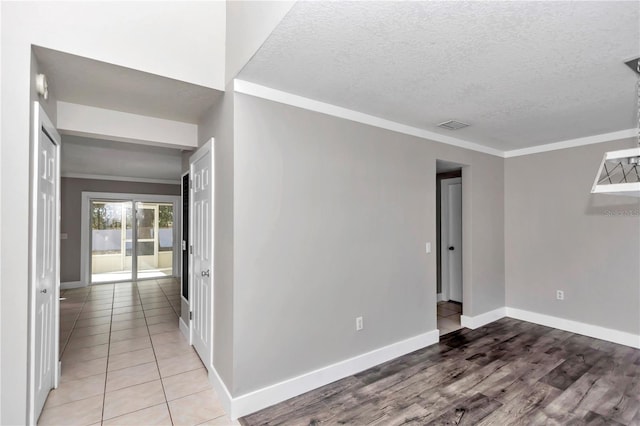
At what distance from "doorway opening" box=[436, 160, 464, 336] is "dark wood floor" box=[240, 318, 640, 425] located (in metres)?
1.76

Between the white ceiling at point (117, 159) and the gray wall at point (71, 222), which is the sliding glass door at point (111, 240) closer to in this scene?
the gray wall at point (71, 222)

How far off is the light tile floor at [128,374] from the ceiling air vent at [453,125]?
330 centimetres

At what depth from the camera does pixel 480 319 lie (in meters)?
4.11

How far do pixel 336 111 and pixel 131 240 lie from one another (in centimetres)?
687

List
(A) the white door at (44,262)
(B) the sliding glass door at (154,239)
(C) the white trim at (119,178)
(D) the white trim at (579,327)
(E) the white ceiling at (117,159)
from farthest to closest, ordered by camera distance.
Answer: (B) the sliding glass door at (154,239) < (C) the white trim at (119,178) < (E) the white ceiling at (117,159) < (D) the white trim at (579,327) < (A) the white door at (44,262)

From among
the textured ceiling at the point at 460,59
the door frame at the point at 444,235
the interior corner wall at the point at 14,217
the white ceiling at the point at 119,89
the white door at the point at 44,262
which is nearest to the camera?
the textured ceiling at the point at 460,59

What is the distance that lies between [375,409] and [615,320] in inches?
130

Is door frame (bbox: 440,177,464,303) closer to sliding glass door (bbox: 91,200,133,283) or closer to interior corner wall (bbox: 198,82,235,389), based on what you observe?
interior corner wall (bbox: 198,82,235,389)

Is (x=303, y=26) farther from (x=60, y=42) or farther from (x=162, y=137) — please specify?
(x=162, y=137)

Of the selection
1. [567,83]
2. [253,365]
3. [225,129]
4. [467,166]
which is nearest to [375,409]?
[253,365]

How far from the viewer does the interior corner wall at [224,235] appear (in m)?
2.29

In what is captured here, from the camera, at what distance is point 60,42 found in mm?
1873

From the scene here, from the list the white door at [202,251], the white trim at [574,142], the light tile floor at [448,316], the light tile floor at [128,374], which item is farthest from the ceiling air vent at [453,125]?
the light tile floor at [128,374]

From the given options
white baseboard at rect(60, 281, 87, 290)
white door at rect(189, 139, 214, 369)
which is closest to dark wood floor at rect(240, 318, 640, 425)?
white door at rect(189, 139, 214, 369)
